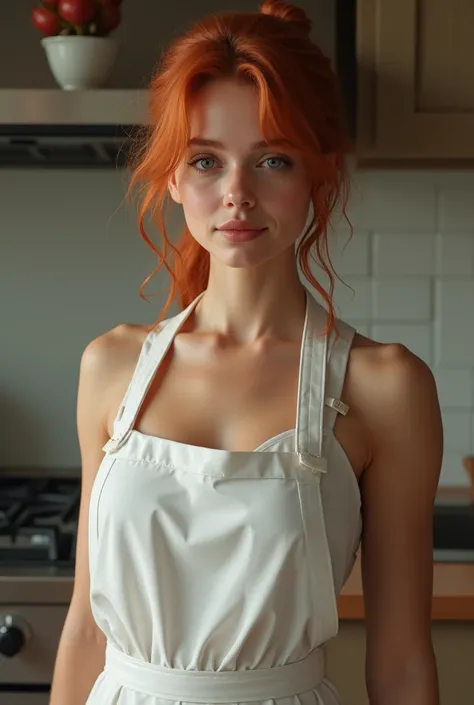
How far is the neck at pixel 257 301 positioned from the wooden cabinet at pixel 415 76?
2.38ft

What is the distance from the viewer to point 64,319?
2070 millimetres

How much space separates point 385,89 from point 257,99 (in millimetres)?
831

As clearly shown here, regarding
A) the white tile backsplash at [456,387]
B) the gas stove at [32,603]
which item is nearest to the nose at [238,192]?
the gas stove at [32,603]

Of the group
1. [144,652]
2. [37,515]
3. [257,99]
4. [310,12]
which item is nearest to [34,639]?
[37,515]

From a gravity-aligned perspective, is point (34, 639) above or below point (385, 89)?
below

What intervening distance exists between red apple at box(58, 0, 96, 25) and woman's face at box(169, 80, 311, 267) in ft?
2.81

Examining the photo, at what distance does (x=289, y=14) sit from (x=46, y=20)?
832 millimetres

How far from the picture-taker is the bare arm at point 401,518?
38.1 inches

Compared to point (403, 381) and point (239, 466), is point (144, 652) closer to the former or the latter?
point (239, 466)

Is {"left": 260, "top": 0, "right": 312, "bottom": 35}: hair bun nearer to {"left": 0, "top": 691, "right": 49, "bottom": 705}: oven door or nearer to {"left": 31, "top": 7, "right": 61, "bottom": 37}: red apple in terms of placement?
{"left": 31, "top": 7, "right": 61, "bottom": 37}: red apple

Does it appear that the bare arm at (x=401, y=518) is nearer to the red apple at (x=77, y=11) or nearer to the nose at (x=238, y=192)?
the nose at (x=238, y=192)

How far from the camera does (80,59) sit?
5.56 ft

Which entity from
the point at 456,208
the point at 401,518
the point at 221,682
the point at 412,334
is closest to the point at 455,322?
the point at 412,334

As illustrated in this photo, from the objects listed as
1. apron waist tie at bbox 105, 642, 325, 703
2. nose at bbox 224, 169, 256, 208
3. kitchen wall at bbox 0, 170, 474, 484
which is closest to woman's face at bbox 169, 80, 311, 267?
nose at bbox 224, 169, 256, 208
